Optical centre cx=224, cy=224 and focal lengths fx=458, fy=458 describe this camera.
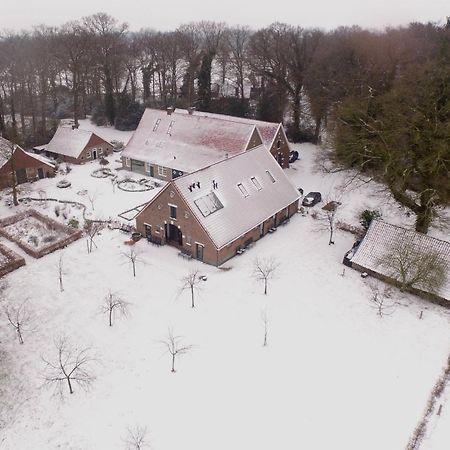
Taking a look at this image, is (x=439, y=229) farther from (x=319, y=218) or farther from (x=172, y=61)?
(x=172, y=61)

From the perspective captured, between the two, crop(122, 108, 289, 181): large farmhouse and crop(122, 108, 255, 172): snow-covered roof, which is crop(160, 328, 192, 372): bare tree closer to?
crop(122, 108, 289, 181): large farmhouse

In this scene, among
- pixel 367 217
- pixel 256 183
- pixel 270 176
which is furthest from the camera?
pixel 270 176

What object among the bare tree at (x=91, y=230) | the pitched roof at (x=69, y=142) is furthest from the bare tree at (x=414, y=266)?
the pitched roof at (x=69, y=142)

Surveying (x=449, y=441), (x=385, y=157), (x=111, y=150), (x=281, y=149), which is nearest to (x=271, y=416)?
(x=449, y=441)

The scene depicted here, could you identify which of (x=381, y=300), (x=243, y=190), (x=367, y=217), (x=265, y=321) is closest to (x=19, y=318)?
(x=265, y=321)

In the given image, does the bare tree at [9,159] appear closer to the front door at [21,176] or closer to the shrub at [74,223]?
the front door at [21,176]

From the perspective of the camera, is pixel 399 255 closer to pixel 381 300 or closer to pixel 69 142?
pixel 381 300
